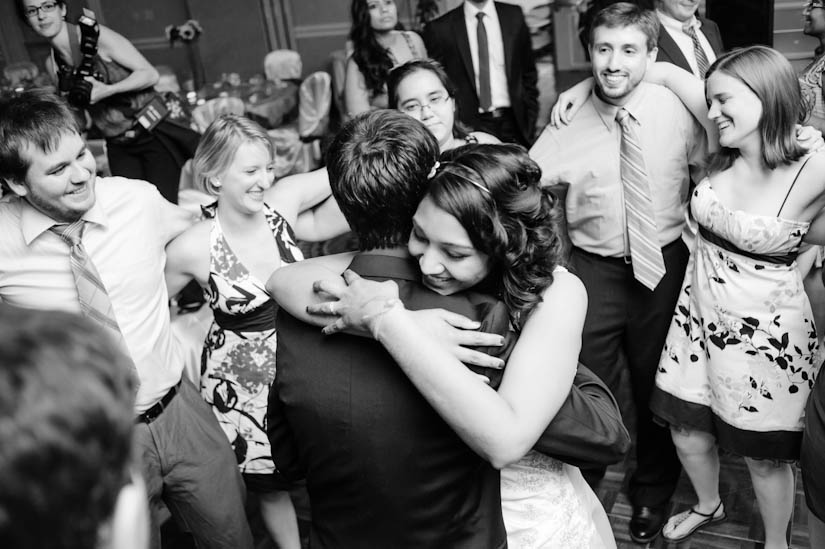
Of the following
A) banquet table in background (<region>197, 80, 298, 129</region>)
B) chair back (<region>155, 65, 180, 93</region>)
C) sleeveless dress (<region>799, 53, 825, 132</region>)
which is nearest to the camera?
sleeveless dress (<region>799, 53, 825, 132</region>)

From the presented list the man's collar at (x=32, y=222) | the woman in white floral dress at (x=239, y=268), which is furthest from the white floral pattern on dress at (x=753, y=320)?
the man's collar at (x=32, y=222)

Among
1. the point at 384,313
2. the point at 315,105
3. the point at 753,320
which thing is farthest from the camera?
the point at 315,105

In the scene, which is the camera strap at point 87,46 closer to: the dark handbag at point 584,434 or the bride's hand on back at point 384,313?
the bride's hand on back at point 384,313

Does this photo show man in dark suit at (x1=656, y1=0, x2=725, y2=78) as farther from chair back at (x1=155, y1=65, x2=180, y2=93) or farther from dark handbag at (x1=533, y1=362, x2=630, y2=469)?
chair back at (x1=155, y1=65, x2=180, y2=93)

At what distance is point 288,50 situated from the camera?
682 cm

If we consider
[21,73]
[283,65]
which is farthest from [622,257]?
[21,73]

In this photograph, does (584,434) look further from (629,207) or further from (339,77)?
(339,77)

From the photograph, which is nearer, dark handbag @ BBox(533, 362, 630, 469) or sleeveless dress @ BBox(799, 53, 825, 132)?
dark handbag @ BBox(533, 362, 630, 469)

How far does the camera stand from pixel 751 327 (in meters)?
2.10

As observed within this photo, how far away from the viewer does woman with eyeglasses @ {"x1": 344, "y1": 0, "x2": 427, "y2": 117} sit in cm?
386

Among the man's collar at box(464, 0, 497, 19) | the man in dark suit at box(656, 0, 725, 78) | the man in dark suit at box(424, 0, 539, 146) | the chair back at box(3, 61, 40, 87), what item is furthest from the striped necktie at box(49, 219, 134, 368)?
the chair back at box(3, 61, 40, 87)

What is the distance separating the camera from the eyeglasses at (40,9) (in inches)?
123

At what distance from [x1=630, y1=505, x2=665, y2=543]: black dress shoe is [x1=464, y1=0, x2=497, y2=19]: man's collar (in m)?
2.61

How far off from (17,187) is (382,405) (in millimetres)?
1115
